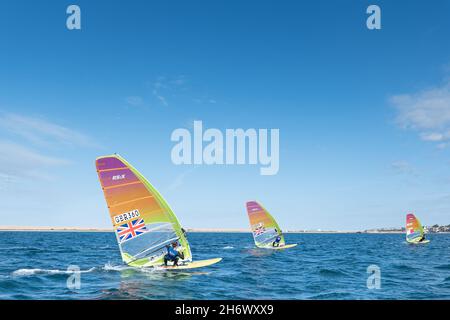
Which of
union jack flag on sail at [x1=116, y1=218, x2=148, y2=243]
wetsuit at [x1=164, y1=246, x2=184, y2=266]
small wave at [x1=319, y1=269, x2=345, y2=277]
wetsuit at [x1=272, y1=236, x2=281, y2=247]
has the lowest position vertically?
wetsuit at [x1=272, y1=236, x2=281, y2=247]

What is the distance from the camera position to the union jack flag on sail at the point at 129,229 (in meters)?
17.4

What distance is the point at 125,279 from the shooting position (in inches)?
616

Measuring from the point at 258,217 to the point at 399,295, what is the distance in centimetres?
2570

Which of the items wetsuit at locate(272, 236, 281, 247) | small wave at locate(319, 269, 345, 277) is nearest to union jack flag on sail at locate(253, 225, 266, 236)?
wetsuit at locate(272, 236, 281, 247)

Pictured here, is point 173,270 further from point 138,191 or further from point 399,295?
point 399,295

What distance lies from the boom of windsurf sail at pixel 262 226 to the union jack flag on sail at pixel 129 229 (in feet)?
71.6

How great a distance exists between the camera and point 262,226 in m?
39.7

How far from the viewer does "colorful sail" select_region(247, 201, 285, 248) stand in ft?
127

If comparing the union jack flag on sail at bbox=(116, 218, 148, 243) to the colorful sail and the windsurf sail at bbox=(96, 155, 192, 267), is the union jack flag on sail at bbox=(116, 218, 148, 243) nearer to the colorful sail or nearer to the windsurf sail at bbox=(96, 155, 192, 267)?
the windsurf sail at bbox=(96, 155, 192, 267)

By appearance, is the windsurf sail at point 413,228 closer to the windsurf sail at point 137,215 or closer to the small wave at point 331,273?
the small wave at point 331,273

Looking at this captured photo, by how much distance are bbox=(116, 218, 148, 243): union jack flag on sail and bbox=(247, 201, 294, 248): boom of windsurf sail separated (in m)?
21.8

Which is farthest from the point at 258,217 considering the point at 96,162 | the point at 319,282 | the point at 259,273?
the point at 96,162
